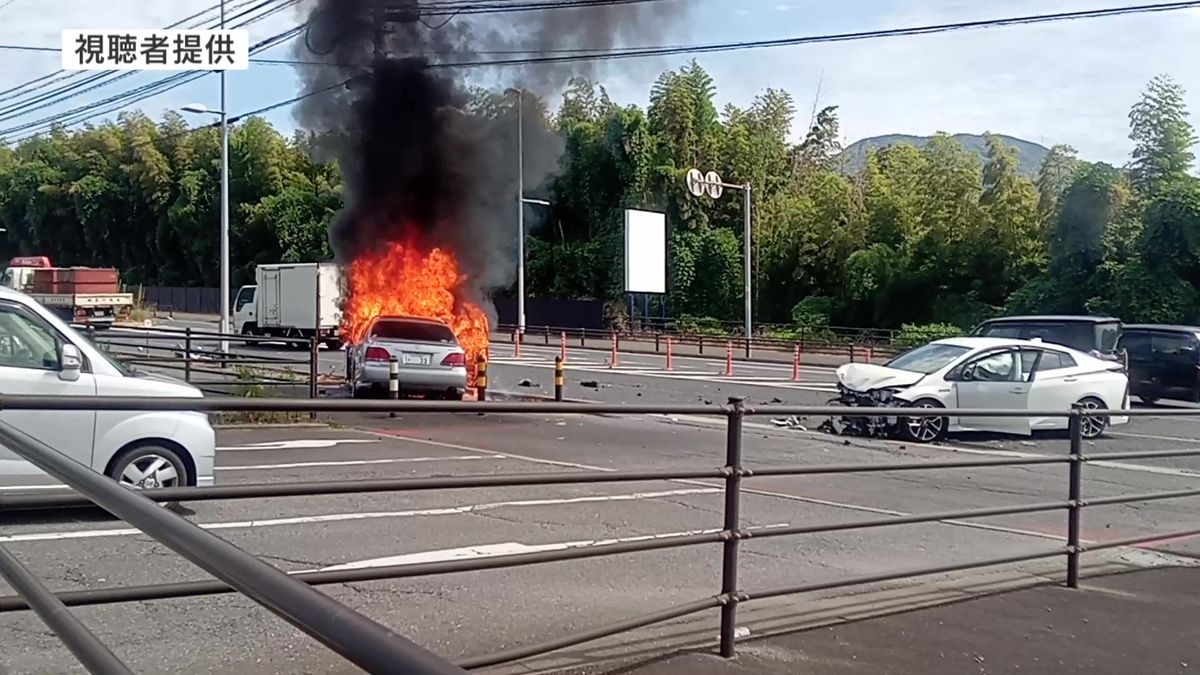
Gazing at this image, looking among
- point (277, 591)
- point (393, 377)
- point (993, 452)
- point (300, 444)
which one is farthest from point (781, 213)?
point (277, 591)

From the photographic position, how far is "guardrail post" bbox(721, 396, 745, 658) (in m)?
4.71

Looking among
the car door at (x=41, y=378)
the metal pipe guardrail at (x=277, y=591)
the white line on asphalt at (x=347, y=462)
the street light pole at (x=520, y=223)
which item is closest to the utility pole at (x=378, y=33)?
the white line on asphalt at (x=347, y=462)

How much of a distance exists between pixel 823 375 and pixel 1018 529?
20804mm

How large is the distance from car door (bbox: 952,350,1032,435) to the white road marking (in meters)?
8.01

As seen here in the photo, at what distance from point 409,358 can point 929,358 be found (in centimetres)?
830

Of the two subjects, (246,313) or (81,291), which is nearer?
(246,313)

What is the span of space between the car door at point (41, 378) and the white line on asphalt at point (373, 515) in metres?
0.58

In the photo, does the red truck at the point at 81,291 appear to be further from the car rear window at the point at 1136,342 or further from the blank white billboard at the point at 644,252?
the car rear window at the point at 1136,342

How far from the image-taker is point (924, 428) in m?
15.1

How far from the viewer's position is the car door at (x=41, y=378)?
25.0 feet

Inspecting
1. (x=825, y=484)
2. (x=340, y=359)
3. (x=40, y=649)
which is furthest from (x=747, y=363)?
(x=40, y=649)

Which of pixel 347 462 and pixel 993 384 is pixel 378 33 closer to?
pixel 993 384

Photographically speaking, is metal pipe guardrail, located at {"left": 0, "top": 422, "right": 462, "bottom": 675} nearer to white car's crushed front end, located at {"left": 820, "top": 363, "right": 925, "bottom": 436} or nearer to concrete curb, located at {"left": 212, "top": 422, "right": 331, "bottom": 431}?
concrete curb, located at {"left": 212, "top": 422, "right": 331, "bottom": 431}

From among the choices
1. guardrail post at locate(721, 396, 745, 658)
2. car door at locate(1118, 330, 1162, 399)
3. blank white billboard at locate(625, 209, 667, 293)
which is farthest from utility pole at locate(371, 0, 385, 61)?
guardrail post at locate(721, 396, 745, 658)
